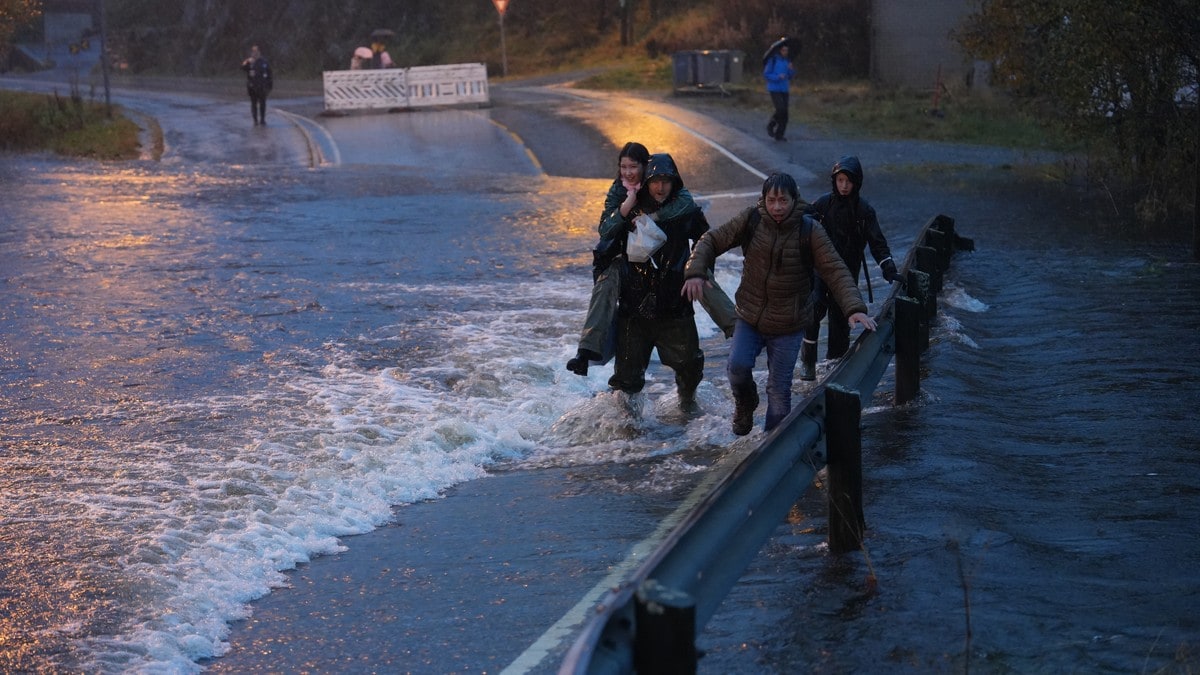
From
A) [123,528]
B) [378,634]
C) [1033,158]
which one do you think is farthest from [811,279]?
[1033,158]

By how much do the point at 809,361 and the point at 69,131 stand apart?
27.2m

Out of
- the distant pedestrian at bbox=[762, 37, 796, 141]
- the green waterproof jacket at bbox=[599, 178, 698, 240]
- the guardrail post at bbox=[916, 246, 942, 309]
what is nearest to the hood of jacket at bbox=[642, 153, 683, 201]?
the green waterproof jacket at bbox=[599, 178, 698, 240]

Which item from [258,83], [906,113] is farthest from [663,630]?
[258,83]

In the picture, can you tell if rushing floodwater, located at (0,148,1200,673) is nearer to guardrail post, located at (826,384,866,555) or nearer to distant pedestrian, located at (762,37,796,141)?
guardrail post, located at (826,384,866,555)

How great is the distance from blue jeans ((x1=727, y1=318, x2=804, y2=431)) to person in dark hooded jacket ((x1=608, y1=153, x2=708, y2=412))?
1.80 feet

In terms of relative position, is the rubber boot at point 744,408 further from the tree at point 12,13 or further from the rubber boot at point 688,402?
the tree at point 12,13

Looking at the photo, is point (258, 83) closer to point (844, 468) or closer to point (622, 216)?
point (622, 216)

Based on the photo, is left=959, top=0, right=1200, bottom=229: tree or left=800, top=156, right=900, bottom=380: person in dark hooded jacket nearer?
left=800, top=156, right=900, bottom=380: person in dark hooded jacket

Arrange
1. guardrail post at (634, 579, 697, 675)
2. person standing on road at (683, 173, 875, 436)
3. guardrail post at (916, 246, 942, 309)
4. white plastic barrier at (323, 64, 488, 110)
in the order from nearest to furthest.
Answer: guardrail post at (634, 579, 697, 675) < person standing on road at (683, 173, 875, 436) < guardrail post at (916, 246, 942, 309) < white plastic barrier at (323, 64, 488, 110)

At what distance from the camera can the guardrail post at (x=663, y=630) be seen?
3.46m

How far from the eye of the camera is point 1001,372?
10.1 metres

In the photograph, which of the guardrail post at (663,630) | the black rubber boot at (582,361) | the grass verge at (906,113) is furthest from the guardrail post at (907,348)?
the grass verge at (906,113)

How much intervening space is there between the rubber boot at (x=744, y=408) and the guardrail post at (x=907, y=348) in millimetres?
1000

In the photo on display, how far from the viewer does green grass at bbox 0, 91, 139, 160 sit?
29.4 meters
